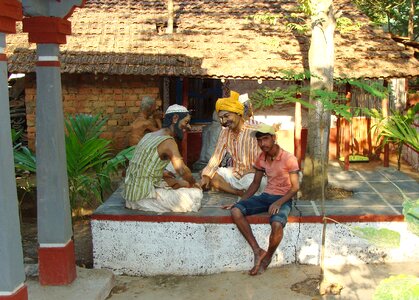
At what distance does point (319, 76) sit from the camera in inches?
253

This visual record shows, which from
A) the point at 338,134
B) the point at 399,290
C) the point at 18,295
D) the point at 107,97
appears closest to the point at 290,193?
the point at 18,295

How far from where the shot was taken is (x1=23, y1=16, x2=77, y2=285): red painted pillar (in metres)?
4.73

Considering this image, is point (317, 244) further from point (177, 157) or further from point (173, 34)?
point (173, 34)

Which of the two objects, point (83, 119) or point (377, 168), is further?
point (377, 168)

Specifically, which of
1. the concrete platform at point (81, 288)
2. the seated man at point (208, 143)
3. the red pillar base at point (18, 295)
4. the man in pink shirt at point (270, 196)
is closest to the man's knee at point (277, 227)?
the man in pink shirt at point (270, 196)

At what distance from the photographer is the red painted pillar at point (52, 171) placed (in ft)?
15.5

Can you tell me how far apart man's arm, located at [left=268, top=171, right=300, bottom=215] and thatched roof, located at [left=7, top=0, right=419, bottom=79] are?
371 centimetres

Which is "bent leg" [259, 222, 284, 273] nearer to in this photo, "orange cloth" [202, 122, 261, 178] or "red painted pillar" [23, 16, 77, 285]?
"orange cloth" [202, 122, 261, 178]

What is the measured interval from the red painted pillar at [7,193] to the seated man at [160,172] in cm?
202

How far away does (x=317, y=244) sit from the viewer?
5.55 metres

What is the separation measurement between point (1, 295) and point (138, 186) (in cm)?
225

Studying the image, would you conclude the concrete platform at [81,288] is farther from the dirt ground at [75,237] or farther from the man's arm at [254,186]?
the man's arm at [254,186]

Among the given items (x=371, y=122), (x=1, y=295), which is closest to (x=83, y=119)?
(x=1, y=295)

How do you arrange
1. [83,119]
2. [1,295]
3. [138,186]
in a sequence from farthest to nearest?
[83,119]
[138,186]
[1,295]
